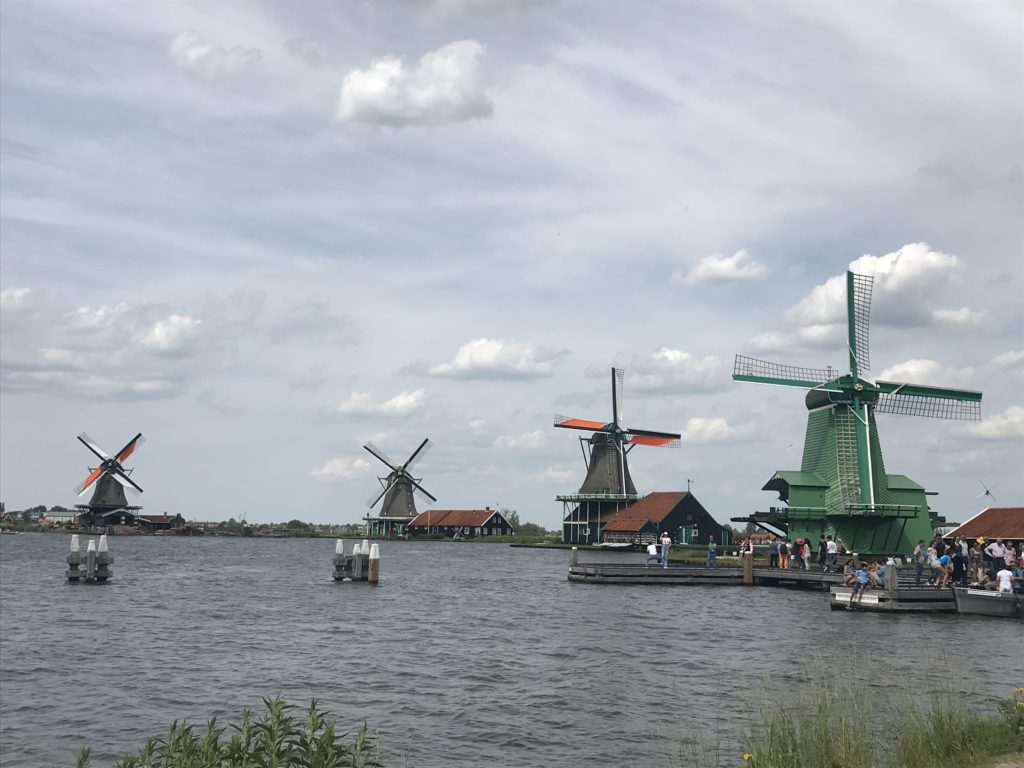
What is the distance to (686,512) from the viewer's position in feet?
291

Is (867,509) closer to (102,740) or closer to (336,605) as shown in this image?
(336,605)

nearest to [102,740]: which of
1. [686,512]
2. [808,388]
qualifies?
[808,388]

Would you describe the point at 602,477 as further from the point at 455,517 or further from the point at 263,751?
the point at 263,751

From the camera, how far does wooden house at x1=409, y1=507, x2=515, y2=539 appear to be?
129 meters

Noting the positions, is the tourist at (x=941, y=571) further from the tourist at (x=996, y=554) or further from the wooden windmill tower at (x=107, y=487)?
the wooden windmill tower at (x=107, y=487)

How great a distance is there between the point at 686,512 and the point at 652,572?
4444 centimetres

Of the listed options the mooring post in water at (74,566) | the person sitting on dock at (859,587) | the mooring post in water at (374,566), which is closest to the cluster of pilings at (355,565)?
the mooring post in water at (374,566)

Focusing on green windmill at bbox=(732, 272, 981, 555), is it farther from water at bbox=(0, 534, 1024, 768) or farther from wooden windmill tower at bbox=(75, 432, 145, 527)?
wooden windmill tower at bbox=(75, 432, 145, 527)

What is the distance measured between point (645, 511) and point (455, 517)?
45.5 metres

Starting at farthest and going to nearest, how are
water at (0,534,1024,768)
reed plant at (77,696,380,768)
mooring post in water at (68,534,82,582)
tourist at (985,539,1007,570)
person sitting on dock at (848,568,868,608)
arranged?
mooring post in water at (68,534,82,582)
person sitting on dock at (848,568,868,608)
tourist at (985,539,1007,570)
water at (0,534,1024,768)
reed plant at (77,696,380,768)

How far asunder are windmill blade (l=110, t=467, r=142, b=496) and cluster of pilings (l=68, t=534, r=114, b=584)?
80.2 m

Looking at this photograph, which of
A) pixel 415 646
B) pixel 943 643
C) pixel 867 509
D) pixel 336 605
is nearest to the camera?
pixel 943 643

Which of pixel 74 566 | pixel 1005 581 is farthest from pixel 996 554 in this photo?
pixel 74 566

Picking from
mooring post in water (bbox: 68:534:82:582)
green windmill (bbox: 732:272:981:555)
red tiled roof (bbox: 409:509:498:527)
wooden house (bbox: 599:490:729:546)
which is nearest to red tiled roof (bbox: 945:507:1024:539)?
green windmill (bbox: 732:272:981:555)
